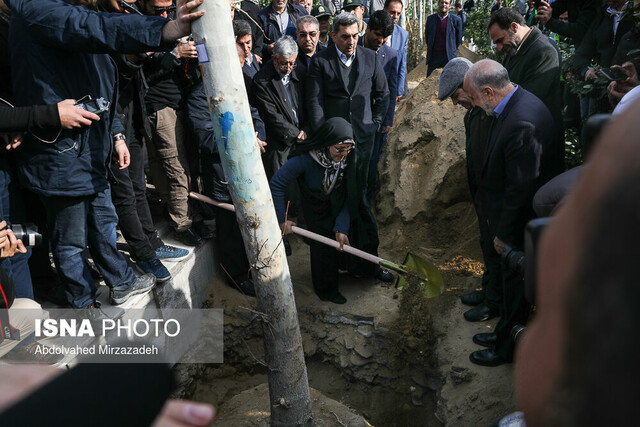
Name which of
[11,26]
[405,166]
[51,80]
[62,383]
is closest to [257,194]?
[51,80]

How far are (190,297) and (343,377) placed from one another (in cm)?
158

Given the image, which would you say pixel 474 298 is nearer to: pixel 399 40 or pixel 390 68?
pixel 390 68

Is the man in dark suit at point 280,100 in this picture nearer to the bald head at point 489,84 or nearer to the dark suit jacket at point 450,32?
the bald head at point 489,84

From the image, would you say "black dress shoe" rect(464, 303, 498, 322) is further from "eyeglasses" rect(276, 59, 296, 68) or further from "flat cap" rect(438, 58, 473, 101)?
"eyeglasses" rect(276, 59, 296, 68)

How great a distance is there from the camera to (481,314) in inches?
165

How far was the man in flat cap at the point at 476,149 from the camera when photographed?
12.6 ft

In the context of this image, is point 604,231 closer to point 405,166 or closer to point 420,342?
point 420,342

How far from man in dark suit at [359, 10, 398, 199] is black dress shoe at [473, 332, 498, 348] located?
212 cm

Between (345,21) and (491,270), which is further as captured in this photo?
(345,21)

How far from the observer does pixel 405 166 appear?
593cm

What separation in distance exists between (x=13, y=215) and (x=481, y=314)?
3.54m

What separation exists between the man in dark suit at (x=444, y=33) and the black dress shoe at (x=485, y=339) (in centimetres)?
590

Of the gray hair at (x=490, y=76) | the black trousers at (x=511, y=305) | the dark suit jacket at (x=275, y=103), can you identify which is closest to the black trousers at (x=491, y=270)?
the black trousers at (x=511, y=305)

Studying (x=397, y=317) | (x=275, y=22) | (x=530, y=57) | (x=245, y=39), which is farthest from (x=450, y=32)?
(x=397, y=317)
